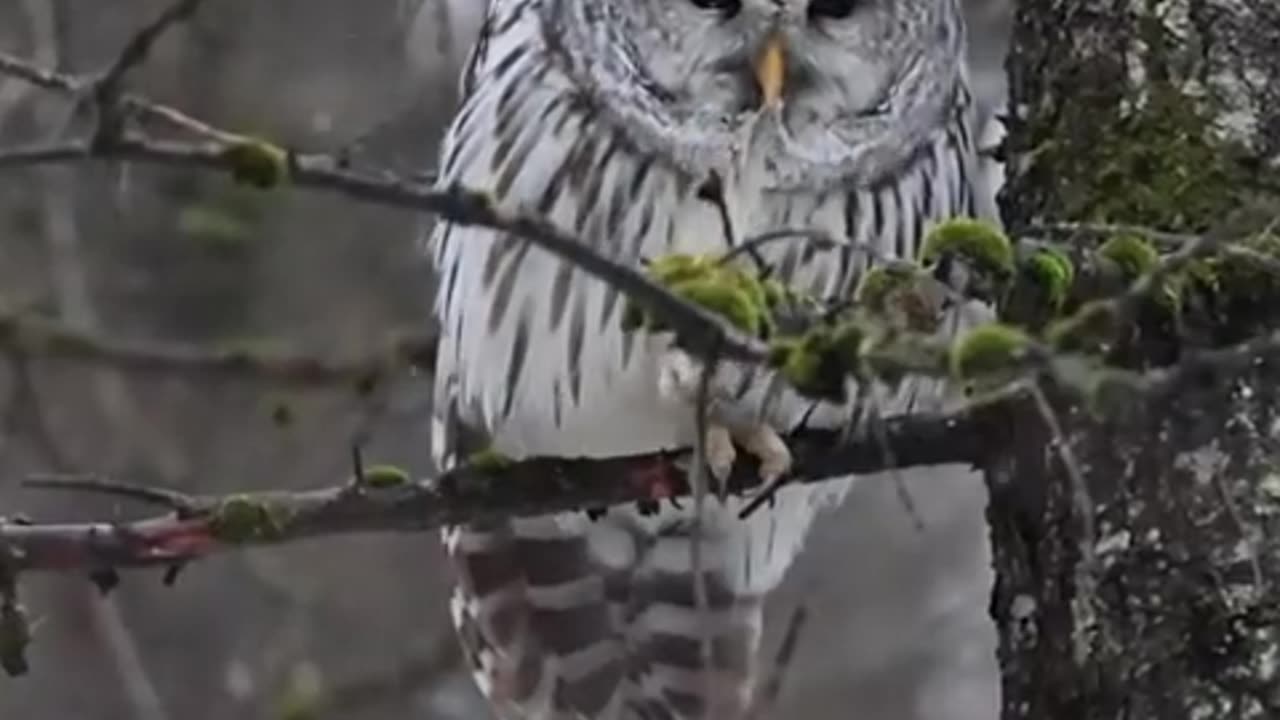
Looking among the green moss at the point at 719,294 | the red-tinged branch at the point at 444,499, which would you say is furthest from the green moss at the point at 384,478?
the green moss at the point at 719,294

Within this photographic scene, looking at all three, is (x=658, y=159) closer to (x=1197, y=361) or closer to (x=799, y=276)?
(x=799, y=276)

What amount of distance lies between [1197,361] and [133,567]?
3.08ft

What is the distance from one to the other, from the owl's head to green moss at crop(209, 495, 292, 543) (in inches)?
36.0

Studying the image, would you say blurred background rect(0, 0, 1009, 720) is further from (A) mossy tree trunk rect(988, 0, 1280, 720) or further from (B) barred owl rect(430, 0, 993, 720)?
(A) mossy tree trunk rect(988, 0, 1280, 720)

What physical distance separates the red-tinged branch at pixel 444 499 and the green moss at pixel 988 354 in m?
0.52

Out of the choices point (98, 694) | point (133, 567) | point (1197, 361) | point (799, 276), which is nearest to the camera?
point (1197, 361)

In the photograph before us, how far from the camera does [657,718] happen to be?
3.24 m

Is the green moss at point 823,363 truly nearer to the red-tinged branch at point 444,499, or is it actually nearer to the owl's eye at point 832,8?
the red-tinged branch at point 444,499

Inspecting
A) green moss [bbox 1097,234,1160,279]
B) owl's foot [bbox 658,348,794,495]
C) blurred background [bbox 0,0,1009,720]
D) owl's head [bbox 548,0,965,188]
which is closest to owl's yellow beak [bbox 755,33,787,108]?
owl's head [bbox 548,0,965,188]

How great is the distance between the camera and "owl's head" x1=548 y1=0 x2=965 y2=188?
306cm

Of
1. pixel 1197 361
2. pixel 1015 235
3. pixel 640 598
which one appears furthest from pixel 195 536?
pixel 640 598

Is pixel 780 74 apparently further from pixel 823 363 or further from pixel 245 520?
pixel 823 363

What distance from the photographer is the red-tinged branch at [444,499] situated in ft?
7.34

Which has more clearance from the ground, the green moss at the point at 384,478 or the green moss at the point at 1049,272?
the green moss at the point at 1049,272
